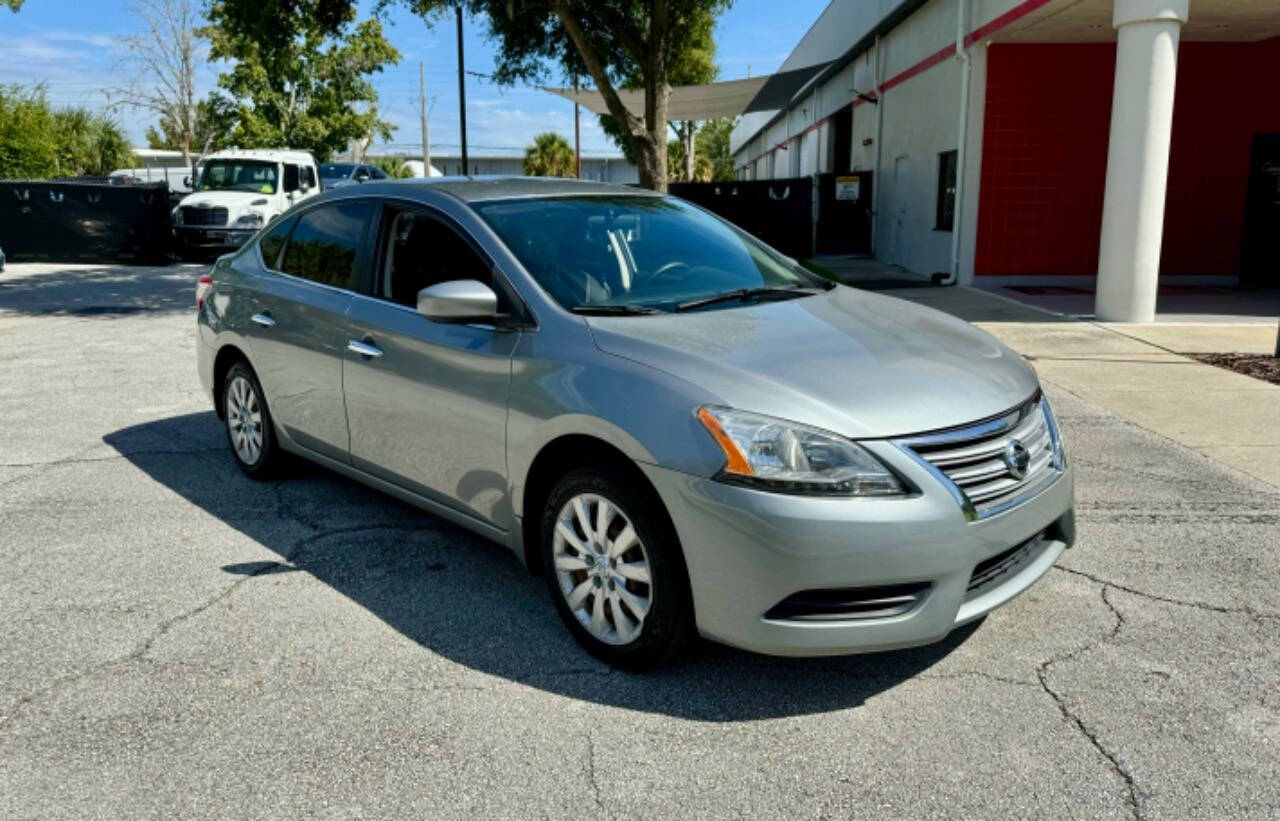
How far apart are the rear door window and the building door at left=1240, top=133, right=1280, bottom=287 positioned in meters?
14.8

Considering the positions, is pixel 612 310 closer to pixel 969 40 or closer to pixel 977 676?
pixel 977 676

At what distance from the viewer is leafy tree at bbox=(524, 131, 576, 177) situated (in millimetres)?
60469

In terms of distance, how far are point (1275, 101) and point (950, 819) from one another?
1627 cm

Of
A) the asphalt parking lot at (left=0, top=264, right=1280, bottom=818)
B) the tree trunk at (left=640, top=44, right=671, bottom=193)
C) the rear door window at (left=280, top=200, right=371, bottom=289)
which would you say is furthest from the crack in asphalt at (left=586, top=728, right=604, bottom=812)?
the tree trunk at (left=640, top=44, right=671, bottom=193)

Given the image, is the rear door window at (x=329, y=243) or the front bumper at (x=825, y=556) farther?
the rear door window at (x=329, y=243)

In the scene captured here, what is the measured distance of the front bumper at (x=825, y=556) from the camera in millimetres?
2953

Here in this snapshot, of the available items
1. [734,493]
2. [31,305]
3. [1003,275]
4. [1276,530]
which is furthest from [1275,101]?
[31,305]

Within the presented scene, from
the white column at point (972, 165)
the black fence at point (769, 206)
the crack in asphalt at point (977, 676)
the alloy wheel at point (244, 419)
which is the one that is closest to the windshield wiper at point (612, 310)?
the crack in asphalt at point (977, 676)

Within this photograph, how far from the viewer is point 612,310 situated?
378cm

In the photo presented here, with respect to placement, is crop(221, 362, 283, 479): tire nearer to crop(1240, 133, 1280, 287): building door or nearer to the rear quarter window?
the rear quarter window

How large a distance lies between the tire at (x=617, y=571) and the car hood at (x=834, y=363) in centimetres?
44

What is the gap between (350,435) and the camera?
465 cm

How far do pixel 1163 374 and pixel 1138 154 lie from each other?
3792 mm

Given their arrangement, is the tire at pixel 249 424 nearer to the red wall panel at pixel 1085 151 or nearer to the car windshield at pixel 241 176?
the red wall panel at pixel 1085 151
